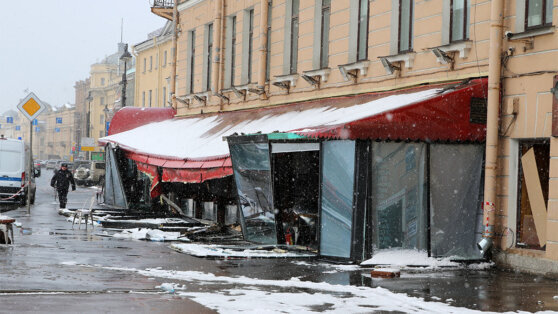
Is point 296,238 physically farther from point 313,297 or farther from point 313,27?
point 313,297

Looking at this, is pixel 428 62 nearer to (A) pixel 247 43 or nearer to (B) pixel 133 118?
(A) pixel 247 43

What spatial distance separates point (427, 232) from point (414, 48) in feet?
11.7

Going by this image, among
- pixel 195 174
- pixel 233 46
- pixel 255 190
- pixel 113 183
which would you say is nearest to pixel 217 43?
pixel 233 46

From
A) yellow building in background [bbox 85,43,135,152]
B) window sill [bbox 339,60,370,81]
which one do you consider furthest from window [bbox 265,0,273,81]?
yellow building in background [bbox 85,43,135,152]

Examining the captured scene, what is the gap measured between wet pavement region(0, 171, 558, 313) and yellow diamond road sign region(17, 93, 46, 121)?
20.9 ft

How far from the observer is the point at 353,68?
16.6 m

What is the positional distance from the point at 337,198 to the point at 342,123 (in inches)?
57.2

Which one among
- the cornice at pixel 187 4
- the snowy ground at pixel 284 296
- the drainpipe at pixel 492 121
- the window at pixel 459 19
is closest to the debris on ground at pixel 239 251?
the snowy ground at pixel 284 296

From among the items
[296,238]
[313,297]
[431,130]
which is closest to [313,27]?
[296,238]

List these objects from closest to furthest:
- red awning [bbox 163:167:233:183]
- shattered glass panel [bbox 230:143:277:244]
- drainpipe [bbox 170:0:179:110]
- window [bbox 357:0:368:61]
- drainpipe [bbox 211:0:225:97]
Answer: shattered glass panel [bbox 230:143:277:244], window [bbox 357:0:368:61], red awning [bbox 163:167:233:183], drainpipe [bbox 211:0:225:97], drainpipe [bbox 170:0:179:110]

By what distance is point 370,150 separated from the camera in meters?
13.3

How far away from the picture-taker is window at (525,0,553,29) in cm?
1247

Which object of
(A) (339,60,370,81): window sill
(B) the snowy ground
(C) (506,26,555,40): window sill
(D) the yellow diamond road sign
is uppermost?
(C) (506,26,555,40): window sill

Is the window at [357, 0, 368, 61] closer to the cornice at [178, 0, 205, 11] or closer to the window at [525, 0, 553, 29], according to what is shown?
the window at [525, 0, 553, 29]
